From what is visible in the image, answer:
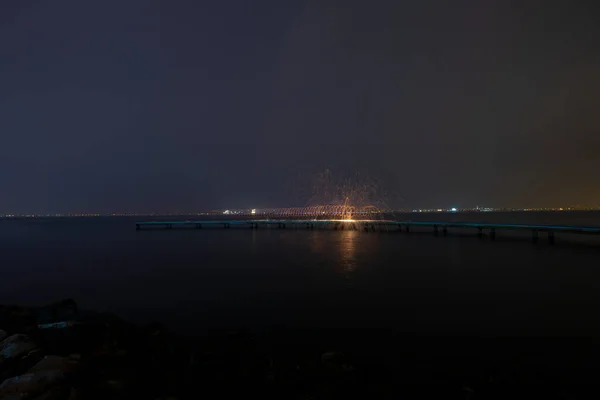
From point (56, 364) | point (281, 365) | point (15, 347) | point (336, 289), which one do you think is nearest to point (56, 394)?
point (56, 364)

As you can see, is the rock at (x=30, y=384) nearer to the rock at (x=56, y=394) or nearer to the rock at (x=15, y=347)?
the rock at (x=56, y=394)

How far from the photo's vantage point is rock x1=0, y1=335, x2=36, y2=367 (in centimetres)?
925

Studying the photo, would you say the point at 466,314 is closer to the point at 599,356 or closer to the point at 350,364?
the point at 599,356

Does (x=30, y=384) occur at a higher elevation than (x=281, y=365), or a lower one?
higher

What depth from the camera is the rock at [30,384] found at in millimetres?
7309

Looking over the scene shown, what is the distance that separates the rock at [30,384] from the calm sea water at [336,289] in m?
5.96

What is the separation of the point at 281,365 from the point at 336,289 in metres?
10.8

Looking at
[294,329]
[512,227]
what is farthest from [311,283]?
[512,227]

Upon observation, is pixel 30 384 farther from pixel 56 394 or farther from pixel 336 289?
pixel 336 289

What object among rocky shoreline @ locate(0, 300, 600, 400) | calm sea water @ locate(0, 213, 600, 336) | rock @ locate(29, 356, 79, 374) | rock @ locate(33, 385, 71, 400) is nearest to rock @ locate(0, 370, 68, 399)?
rocky shoreline @ locate(0, 300, 600, 400)

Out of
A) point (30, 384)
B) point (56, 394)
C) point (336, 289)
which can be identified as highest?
point (30, 384)

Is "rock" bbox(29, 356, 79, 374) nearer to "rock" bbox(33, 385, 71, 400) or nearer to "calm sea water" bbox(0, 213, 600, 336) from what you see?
"rock" bbox(33, 385, 71, 400)

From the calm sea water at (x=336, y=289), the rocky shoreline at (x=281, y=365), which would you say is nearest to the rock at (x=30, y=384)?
the rocky shoreline at (x=281, y=365)

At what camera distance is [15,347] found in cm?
966
